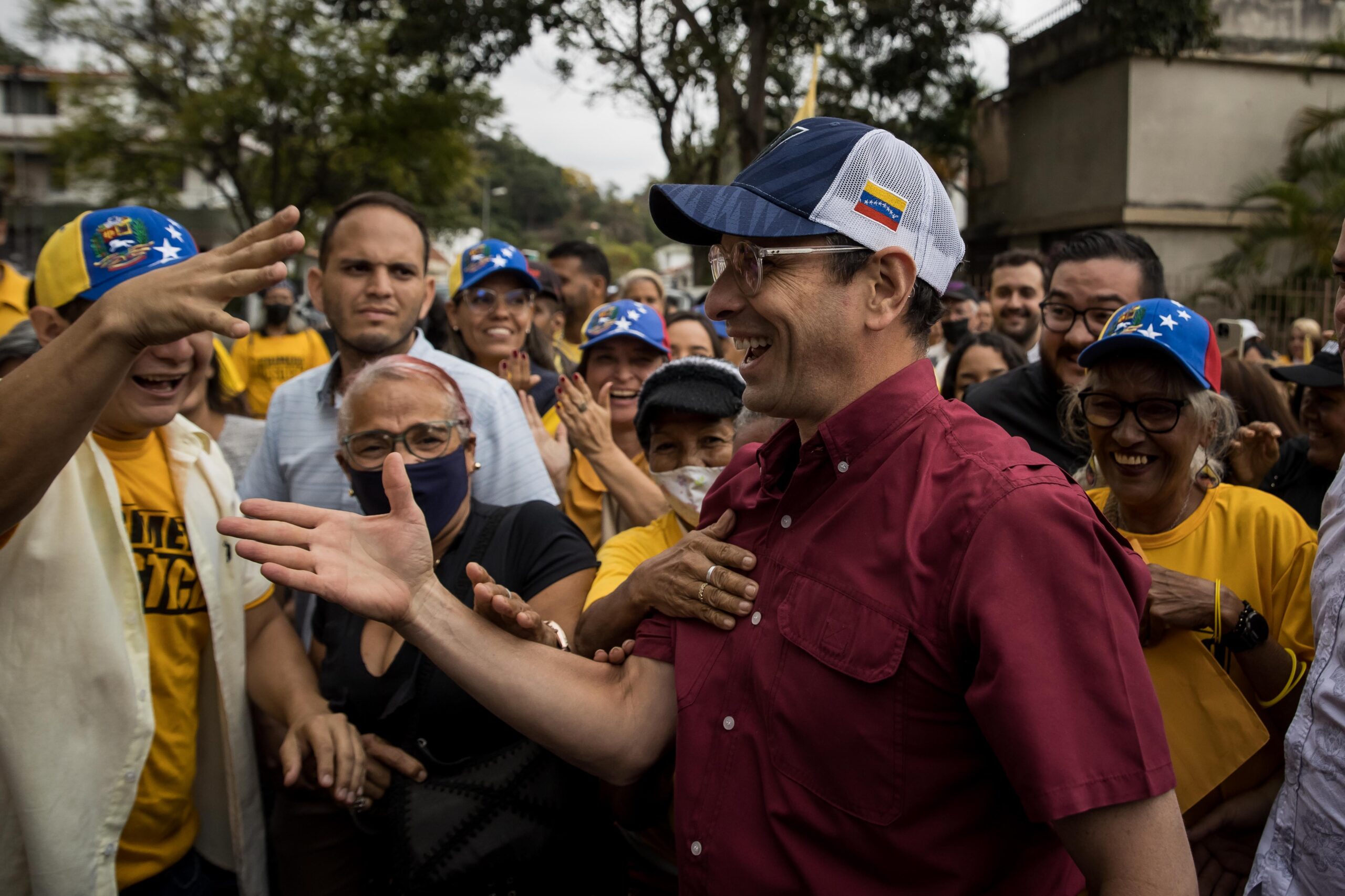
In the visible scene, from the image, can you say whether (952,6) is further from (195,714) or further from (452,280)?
(195,714)

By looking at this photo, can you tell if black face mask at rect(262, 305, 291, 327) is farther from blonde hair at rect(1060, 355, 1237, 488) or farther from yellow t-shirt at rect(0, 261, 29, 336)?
blonde hair at rect(1060, 355, 1237, 488)

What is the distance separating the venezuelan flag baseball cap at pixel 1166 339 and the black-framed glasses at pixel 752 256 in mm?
1227

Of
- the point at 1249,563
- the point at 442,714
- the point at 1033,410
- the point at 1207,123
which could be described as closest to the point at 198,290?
the point at 442,714

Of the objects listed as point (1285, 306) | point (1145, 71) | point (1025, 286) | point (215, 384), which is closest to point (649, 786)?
point (215, 384)

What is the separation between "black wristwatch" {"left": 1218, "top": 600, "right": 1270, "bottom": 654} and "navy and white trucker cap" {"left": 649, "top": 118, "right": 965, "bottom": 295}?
3.81 feet

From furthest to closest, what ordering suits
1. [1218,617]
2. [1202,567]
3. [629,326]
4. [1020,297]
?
1. [1020,297]
2. [629,326]
3. [1202,567]
4. [1218,617]

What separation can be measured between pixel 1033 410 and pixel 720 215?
7.74 feet

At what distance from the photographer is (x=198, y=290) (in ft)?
6.14

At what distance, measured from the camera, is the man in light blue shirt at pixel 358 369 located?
10.9 feet

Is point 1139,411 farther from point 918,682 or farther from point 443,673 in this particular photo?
point 443,673

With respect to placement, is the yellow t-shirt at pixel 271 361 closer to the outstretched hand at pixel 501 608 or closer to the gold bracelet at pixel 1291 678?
the outstretched hand at pixel 501 608

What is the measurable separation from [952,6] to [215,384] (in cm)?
1689

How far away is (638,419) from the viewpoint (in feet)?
10.4

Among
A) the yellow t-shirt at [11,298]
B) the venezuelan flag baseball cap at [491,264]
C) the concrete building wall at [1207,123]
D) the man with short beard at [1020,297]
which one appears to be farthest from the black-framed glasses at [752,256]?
the concrete building wall at [1207,123]
